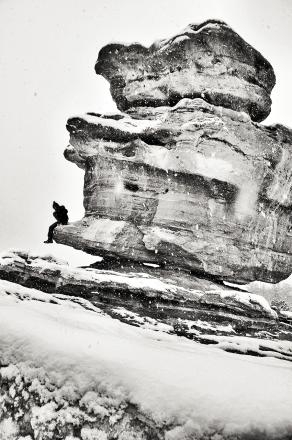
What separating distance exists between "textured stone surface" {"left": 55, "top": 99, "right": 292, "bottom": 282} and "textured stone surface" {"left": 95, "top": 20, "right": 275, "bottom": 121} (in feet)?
4.14

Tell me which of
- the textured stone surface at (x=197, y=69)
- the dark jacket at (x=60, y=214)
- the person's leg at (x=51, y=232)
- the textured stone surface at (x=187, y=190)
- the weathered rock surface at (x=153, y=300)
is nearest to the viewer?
the weathered rock surface at (x=153, y=300)

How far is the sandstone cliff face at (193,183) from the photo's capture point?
13.1 meters

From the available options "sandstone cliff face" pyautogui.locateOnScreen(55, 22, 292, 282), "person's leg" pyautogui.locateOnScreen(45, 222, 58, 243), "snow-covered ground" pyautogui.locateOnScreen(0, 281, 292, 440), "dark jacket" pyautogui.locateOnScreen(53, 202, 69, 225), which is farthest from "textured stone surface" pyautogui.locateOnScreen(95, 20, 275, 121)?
"snow-covered ground" pyautogui.locateOnScreen(0, 281, 292, 440)

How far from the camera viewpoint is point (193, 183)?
13.4 m

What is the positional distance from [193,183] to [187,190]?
14.3 inches

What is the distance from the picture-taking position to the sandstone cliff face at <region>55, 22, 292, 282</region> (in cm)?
1310

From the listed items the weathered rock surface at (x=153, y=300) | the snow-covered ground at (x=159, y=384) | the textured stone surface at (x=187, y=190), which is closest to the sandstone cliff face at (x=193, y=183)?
the textured stone surface at (x=187, y=190)

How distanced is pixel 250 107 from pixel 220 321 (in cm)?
975

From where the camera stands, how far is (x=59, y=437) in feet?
5.60

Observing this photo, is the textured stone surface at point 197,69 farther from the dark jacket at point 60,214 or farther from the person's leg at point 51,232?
the person's leg at point 51,232

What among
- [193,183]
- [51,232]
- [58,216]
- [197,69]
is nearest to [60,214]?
[58,216]

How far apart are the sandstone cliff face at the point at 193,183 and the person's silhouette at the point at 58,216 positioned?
519mm

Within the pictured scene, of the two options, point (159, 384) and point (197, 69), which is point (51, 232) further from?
point (159, 384)

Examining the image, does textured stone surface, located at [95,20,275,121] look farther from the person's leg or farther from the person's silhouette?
the person's leg
